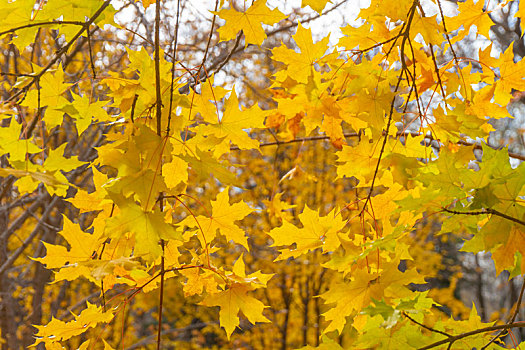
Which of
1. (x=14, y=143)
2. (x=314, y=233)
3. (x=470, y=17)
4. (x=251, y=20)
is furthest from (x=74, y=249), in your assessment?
(x=470, y=17)

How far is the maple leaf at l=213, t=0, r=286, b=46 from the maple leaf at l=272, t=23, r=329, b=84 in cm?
12

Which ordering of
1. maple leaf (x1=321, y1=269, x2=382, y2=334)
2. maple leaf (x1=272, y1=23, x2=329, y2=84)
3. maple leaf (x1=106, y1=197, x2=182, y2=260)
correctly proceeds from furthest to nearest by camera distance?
maple leaf (x1=272, y1=23, x2=329, y2=84) < maple leaf (x1=321, y1=269, x2=382, y2=334) < maple leaf (x1=106, y1=197, x2=182, y2=260)

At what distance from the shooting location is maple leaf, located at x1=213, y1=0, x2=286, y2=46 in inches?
42.7

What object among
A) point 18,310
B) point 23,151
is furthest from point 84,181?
point 23,151

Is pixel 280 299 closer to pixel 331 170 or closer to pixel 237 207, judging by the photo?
pixel 331 170

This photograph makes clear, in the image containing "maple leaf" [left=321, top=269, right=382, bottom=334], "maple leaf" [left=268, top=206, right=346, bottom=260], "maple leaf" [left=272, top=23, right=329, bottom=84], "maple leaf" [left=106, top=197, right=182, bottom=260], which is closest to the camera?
"maple leaf" [left=106, top=197, right=182, bottom=260]

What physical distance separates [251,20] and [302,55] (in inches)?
8.0

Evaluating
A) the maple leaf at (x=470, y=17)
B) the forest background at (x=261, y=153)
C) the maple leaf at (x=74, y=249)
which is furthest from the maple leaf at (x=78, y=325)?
the maple leaf at (x=470, y=17)

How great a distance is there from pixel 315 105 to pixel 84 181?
97.4 inches

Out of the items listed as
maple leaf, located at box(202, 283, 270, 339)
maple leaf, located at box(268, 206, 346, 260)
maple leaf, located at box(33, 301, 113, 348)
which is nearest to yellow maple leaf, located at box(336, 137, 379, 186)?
maple leaf, located at box(268, 206, 346, 260)

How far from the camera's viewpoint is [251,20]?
1117mm

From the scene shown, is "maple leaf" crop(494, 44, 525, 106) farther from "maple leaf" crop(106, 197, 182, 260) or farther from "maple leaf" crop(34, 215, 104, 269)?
"maple leaf" crop(34, 215, 104, 269)

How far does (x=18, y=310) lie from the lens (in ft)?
11.9

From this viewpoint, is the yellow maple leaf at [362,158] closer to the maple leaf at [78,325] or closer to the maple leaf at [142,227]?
the maple leaf at [142,227]
